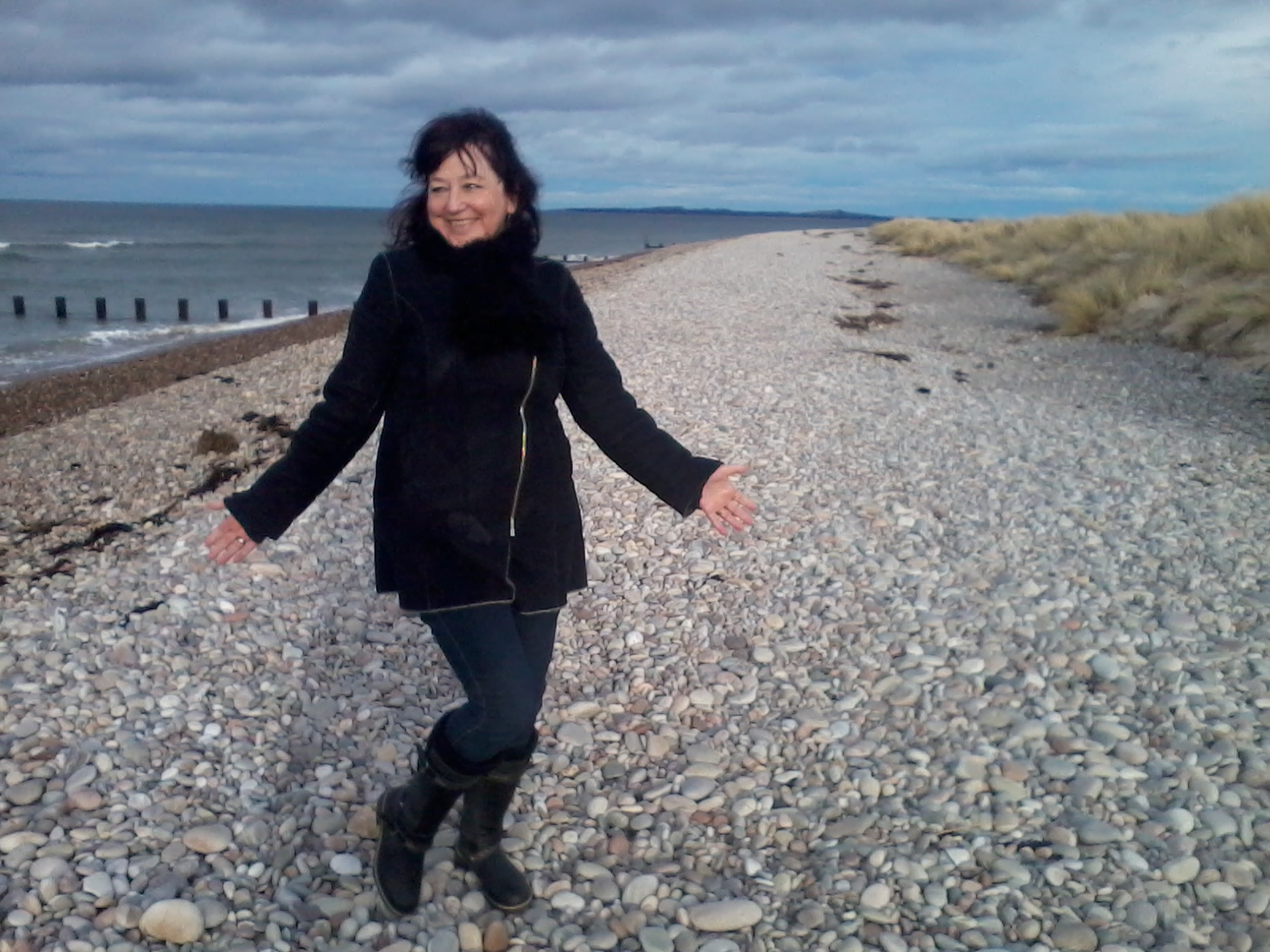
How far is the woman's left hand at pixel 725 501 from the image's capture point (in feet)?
Answer: 8.43

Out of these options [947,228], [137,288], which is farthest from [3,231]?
[947,228]

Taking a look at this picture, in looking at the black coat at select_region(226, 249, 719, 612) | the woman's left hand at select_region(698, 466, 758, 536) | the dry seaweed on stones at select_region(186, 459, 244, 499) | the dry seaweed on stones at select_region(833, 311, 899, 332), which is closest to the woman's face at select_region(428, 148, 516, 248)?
the black coat at select_region(226, 249, 719, 612)

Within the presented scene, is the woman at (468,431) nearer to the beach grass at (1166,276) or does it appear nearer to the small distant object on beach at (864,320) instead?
the beach grass at (1166,276)

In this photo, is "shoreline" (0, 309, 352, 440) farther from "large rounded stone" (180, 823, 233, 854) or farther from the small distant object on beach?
"large rounded stone" (180, 823, 233, 854)

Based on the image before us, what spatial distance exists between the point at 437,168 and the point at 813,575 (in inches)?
120

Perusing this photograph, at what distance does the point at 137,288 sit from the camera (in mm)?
33781

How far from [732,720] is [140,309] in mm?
26467

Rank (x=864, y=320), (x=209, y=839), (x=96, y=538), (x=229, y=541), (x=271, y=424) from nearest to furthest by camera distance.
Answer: (x=229, y=541)
(x=209, y=839)
(x=96, y=538)
(x=271, y=424)
(x=864, y=320)

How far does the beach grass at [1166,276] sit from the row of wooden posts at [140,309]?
57.8 feet

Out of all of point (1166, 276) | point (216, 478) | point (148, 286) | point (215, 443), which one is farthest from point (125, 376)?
point (148, 286)

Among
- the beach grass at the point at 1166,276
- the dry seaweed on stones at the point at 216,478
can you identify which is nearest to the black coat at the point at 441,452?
the dry seaweed on stones at the point at 216,478

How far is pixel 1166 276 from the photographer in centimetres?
1466

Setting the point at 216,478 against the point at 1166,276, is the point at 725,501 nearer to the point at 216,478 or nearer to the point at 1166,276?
the point at 216,478

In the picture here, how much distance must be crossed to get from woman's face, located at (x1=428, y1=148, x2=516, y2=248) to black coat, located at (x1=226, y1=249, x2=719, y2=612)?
11 cm
